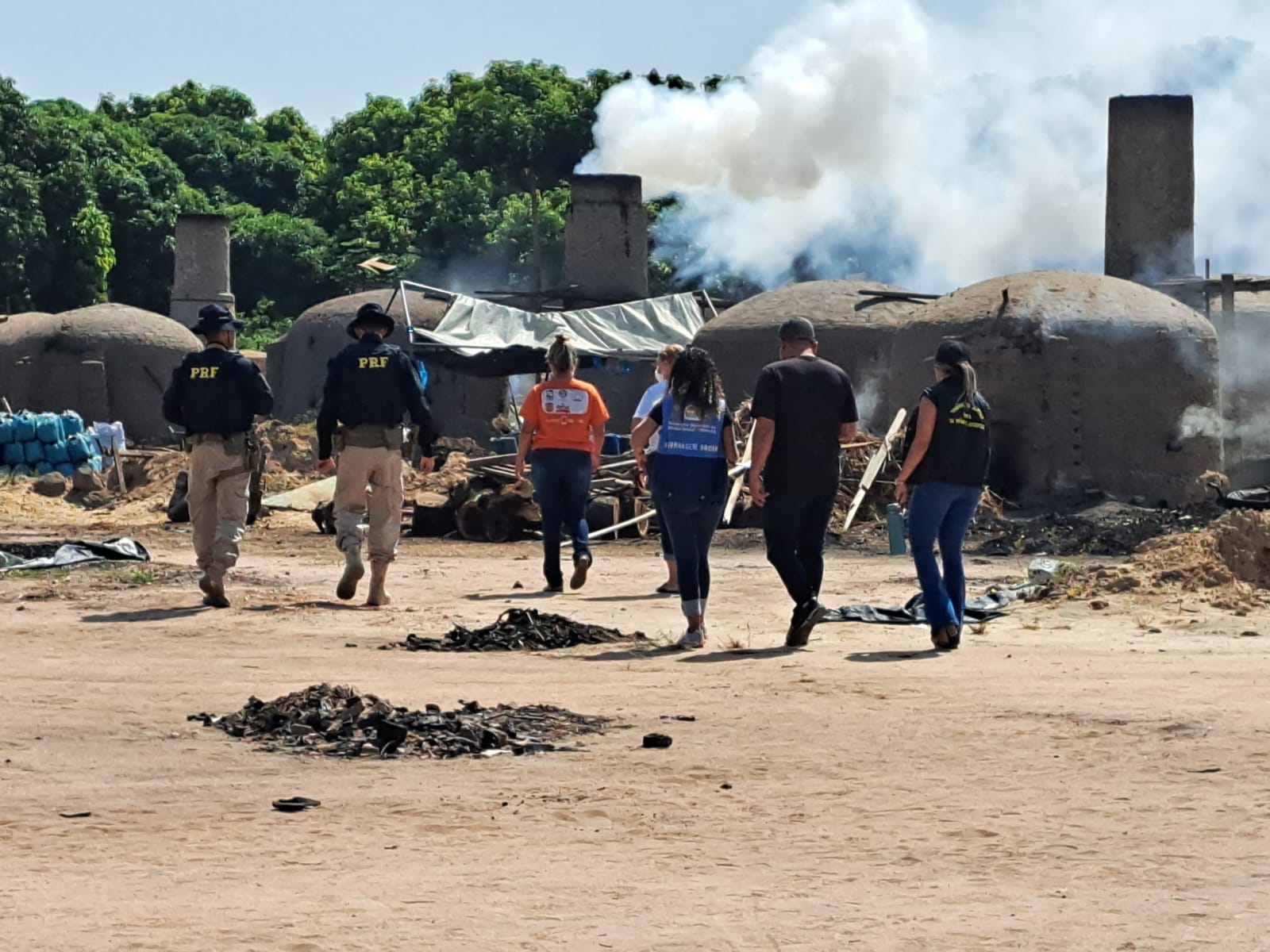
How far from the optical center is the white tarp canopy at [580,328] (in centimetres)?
2834

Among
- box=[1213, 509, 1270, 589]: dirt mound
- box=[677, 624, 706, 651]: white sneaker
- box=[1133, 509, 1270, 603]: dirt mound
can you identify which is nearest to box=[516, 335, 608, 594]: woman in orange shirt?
box=[677, 624, 706, 651]: white sneaker

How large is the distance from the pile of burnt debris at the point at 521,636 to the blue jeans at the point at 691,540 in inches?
20.4

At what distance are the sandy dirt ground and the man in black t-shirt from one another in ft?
1.27

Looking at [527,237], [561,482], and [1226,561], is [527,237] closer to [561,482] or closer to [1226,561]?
[561,482]

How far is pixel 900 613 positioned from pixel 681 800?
5.69 meters

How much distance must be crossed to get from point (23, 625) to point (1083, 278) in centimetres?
1452

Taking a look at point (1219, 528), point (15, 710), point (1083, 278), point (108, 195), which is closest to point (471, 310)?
point (1083, 278)

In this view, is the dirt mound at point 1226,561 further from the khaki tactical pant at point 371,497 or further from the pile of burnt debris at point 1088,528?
the khaki tactical pant at point 371,497

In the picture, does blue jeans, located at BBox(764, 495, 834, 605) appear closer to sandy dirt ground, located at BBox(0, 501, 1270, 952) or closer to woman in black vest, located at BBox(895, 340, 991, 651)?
sandy dirt ground, located at BBox(0, 501, 1270, 952)

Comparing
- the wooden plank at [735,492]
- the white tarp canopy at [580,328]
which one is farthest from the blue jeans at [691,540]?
the white tarp canopy at [580,328]

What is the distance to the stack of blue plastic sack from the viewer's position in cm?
2936

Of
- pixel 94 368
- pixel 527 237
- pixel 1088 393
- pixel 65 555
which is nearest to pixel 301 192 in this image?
pixel 527 237

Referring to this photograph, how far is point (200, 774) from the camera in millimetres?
7090

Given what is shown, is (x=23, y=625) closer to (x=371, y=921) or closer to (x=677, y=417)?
(x=677, y=417)
